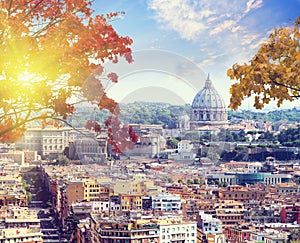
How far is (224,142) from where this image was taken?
30234mm

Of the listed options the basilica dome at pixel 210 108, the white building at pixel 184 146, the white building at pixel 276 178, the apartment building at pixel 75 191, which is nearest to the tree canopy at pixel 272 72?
the apartment building at pixel 75 191

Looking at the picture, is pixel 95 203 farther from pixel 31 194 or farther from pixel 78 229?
pixel 31 194

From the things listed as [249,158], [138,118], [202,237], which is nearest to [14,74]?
[202,237]

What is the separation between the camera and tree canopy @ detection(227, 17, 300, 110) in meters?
2.44

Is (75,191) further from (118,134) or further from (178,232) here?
(118,134)

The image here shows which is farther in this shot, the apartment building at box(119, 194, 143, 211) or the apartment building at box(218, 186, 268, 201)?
the apartment building at box(218, 186, 268, 201)

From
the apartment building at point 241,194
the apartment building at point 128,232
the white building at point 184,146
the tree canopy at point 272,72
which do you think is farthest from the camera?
the white building at point 184,146

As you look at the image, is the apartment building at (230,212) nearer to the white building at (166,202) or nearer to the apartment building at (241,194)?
the white building at (166,202)

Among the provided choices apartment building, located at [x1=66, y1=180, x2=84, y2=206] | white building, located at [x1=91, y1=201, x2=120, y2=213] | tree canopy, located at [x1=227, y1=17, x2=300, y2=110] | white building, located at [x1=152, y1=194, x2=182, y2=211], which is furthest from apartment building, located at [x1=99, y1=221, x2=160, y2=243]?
tree canopy, located at [x1=227, y1=17, x2=300, y2=110]

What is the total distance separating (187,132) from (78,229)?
615 inches

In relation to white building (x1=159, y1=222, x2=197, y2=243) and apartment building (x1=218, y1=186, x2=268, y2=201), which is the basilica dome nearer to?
apartment building (x1=218, y1=186, x2=268, y2=201)

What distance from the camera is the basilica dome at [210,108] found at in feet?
123

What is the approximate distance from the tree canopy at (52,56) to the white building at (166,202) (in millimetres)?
12403

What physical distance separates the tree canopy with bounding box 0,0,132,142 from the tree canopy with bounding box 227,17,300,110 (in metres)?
0.52
